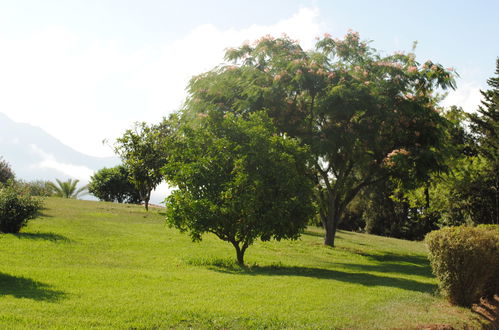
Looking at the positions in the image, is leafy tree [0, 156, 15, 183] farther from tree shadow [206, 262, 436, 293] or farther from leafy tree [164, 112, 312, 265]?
tree shadow [206, 262, 436, 293]

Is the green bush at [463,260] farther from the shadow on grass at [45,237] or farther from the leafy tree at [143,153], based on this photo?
the leafy tree at [143,153]

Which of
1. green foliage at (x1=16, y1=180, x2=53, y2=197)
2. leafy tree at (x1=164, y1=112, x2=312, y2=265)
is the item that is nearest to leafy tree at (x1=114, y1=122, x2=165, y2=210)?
green foliage at (x1=16, y1=180, x2=53, y2=197)

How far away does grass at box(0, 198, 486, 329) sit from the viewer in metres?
9.73

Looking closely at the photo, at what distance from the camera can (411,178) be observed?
2833 cm

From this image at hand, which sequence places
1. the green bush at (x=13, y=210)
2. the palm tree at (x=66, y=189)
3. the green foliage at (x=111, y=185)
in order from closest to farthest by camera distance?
1. the green bush at (x=13, y=210)
2. the palm tree at (x=66, y=189)
3. the green foliage at (x=111, y=185)

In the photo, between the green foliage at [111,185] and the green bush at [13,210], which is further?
the green foliage at [111,185]

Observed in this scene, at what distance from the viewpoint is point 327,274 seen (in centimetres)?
1778

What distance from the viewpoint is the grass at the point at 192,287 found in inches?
383

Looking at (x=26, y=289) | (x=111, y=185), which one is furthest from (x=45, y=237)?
(x=111, y=185)

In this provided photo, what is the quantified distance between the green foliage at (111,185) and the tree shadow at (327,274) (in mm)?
53004

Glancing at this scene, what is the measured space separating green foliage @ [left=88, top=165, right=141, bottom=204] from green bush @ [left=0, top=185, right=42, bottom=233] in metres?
46.4

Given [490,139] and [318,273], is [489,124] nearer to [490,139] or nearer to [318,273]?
[490,139]

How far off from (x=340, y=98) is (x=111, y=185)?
5164cm

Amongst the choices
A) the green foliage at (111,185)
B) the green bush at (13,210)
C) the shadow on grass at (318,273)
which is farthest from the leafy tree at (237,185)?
the green foliage at (111,185)
